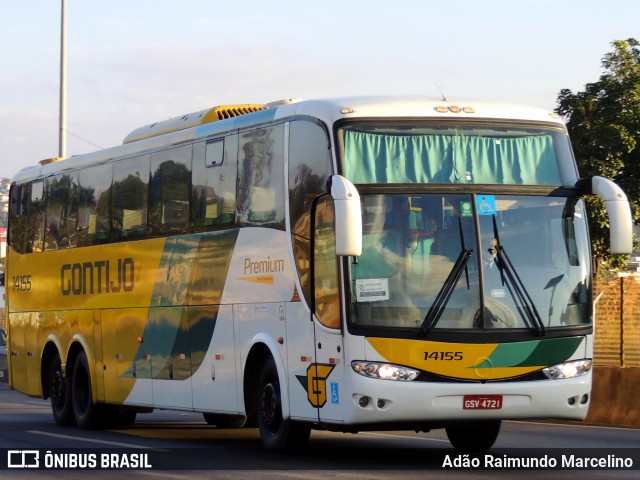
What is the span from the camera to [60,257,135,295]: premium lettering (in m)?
18.8

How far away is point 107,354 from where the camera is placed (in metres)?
19.6

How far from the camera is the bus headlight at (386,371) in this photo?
1288 centimetres

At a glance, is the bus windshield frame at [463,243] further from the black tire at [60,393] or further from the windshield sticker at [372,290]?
the black tire at [60,393]

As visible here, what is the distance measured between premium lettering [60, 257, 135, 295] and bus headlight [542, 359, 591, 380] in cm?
698

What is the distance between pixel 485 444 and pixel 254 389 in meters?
2.53

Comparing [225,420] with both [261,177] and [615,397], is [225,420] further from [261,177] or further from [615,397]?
[261,177]

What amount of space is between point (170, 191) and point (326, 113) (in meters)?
4.26

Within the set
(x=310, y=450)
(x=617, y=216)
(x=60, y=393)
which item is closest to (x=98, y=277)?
(x=60, y=393)

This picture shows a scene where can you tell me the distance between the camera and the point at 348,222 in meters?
12.5

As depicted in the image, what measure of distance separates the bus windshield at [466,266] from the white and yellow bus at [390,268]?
1 cm

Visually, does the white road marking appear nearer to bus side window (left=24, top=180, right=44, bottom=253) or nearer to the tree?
bus side window (left=24, top=180, right=44, bottom=253)

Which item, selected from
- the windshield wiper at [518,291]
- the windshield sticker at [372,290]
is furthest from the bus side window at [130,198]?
the windshield wiper at [518,291]

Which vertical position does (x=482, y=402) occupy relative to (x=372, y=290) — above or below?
below

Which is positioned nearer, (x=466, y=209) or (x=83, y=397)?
(x=466, y=209)
